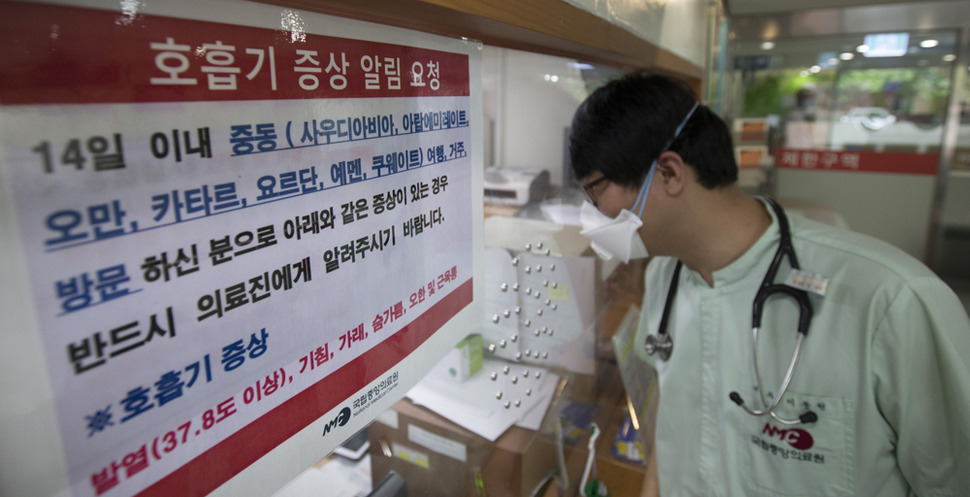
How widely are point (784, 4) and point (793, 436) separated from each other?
2546 millimetres

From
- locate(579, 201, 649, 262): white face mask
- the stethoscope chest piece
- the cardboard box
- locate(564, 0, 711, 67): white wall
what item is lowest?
the cardboard box

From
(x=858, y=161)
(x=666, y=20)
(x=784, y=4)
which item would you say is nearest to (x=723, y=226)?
(x=666, y=20)

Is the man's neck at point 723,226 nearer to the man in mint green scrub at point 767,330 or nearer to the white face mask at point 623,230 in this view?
the man in mint green scrub at point 767,330

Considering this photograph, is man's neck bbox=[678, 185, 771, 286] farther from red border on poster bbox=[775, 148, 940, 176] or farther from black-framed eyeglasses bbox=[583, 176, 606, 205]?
red border on poster bbox=[775, 148, 940, 176]

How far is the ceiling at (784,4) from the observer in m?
2.68

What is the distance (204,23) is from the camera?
1.17 feet

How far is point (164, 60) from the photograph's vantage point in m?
0.34

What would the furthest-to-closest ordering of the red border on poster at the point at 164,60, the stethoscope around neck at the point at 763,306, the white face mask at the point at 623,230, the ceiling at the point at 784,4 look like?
the ceiling at the point at 784,4 < the white face mask at the point at 623,230 < the stethoscope around neck at the point at 763,306 < the red border on poster at the point at 164,60

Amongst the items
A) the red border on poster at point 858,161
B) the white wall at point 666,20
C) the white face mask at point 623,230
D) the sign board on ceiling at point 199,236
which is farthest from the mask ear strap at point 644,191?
the red border on poster at point 858,161

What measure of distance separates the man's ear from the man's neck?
55 mm

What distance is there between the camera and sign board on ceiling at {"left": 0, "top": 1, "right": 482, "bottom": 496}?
0.96ft

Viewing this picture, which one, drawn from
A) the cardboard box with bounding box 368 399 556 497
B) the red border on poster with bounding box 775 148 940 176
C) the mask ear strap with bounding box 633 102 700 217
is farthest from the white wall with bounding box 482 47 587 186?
the red border on poster with bounding box 775 148 940 176

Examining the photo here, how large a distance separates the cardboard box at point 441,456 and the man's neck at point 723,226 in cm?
56

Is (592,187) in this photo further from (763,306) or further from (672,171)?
(763,306)
